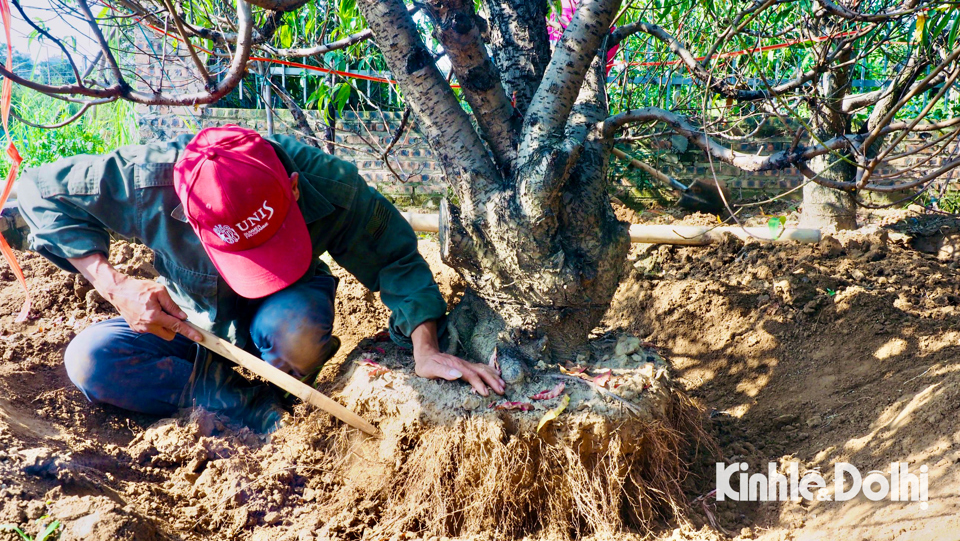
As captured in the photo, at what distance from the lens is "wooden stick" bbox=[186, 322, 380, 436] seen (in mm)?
1901

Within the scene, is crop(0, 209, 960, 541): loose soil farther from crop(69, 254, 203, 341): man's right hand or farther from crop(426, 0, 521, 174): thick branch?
crop(426, 0, 521, 174): thick branch

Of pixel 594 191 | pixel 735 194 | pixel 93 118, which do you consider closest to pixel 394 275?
pixel 594 191

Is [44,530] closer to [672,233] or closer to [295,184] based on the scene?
[295,184]

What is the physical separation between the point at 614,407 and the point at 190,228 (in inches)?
57.8

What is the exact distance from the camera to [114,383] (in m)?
2.14

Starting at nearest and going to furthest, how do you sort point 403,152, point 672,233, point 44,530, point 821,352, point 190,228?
point 44,530, point 190,228, point 821,352, point 672,233, point 403,152

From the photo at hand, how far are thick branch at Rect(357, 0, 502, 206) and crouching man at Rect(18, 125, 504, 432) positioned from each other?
1.19 ft

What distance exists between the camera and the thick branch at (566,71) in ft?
5.89

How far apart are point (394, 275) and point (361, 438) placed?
0.56 m

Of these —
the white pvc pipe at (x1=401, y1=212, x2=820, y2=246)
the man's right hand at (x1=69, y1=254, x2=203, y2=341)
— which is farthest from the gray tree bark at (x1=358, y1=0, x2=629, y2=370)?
the white pvc pipe at (x1=401, y1=212, x2=820, y2=246)

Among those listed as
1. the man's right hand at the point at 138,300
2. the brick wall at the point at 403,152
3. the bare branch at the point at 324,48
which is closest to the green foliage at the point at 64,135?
the brick wall at the point at 403,152

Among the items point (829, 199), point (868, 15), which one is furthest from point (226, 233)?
point (829, 199)

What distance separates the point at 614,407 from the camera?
1.76 meters

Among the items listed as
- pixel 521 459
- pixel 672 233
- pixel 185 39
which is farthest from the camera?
pixel 672 233
